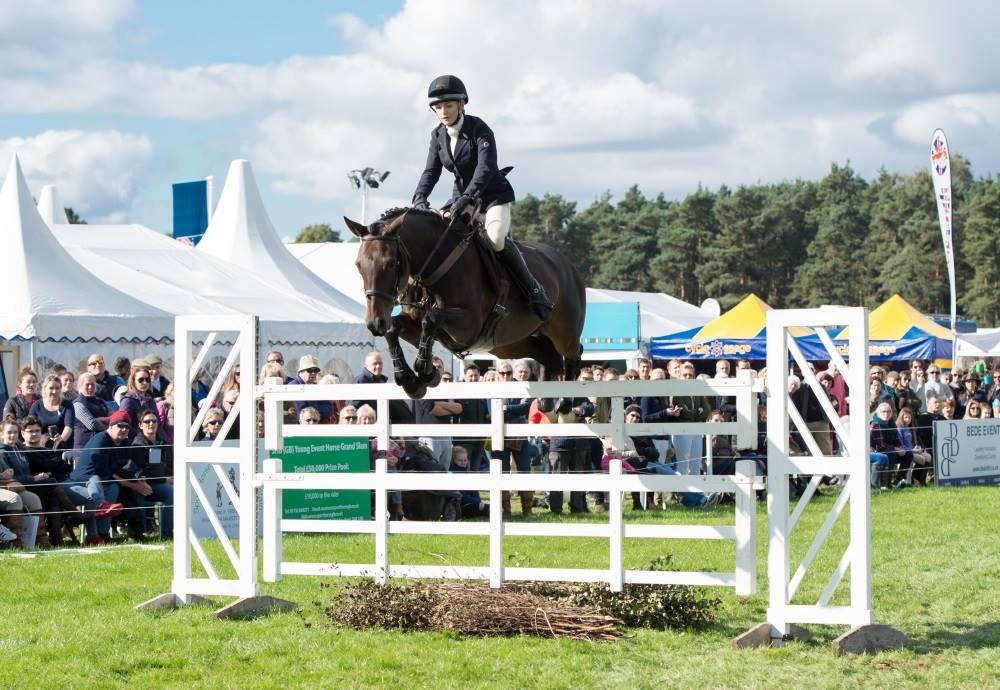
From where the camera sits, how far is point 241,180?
2570cm

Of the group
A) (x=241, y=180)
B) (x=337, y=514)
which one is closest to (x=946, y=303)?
(x=241, y=180)

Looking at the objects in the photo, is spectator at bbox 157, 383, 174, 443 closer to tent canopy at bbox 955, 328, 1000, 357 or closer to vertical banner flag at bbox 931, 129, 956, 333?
vertical banner flag at bbox 931, 129, 956, 333

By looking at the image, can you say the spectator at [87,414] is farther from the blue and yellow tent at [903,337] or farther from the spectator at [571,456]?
the blue and yellow tent at [903,337]

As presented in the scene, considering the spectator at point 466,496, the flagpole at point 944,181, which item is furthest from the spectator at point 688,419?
the flagpole at point 944,181

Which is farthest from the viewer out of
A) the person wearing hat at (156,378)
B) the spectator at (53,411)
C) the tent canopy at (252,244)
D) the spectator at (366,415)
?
the tent canopy at (252,244)

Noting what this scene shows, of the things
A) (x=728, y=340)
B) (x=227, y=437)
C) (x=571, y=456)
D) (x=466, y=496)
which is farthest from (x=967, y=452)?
(x=227, y=437)

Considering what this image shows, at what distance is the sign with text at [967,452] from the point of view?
1859 centimetres

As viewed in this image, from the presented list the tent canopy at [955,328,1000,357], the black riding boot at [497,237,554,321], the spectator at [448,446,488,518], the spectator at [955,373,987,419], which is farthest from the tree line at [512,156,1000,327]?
the black riding boot at [497,237,554,321]

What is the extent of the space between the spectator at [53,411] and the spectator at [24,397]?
3.8 inches

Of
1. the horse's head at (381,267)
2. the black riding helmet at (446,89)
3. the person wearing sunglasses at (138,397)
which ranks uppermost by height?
the black riding helmet at (446,89)

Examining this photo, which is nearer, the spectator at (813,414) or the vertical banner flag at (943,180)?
the spectator at (813,414)

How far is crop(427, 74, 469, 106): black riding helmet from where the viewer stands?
8227 millimetres

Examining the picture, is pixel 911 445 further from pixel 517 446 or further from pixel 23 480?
pixel 23 480

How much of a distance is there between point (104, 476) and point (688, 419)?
674 centimetres
